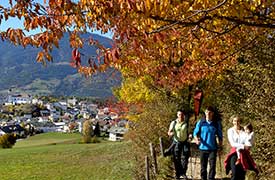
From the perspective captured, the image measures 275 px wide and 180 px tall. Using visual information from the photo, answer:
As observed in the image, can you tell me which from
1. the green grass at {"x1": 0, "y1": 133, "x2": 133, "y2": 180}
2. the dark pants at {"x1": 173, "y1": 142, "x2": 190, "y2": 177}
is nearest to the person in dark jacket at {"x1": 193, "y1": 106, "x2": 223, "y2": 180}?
the dark pants at {"x1": 173, "y1": 142, "x2": 190, "y2": 177}

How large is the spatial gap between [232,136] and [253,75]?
5.84 meters

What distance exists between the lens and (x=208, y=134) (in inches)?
424

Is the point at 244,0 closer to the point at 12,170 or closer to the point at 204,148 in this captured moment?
the point at 204,148

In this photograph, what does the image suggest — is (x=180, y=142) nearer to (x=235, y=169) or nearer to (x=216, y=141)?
(x=216, y=141)

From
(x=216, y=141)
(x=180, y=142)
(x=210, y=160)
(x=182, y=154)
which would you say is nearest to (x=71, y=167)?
(x=182, y=154)

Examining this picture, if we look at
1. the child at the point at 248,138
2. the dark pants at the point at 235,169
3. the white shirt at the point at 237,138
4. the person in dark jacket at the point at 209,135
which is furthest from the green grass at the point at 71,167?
the child at the point at 248,138

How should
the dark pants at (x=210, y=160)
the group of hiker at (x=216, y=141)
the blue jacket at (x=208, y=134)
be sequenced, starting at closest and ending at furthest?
the group of hiker at (x=216, y=141) → the blue jacket at (x=208, y=134) → the dark pants at (x=210, y=160)

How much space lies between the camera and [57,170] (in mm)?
24781

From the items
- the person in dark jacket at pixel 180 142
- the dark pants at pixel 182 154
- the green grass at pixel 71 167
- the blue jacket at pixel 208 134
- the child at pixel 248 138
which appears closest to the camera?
the child at pixel 248 138

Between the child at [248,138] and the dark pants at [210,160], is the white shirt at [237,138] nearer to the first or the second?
the child at [248,138]

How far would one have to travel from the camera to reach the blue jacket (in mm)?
10781

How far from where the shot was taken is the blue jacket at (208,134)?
35.4ft

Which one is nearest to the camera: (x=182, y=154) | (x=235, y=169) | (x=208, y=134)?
(x=235, y=169)

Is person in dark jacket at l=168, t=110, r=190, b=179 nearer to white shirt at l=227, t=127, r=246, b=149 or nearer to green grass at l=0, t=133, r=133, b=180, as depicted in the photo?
white shirt at l=227, t=127, r=246, b=149
